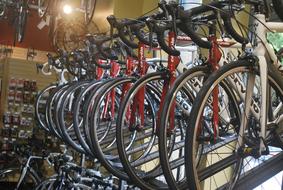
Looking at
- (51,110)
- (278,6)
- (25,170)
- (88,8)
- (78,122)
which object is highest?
(88,8)

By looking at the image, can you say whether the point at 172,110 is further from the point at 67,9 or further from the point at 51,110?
the point at 67,9

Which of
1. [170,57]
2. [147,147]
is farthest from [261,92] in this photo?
[147,147]

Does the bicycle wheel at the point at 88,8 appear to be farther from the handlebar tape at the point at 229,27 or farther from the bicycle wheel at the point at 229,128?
the handlebar tape at the point at 229,27

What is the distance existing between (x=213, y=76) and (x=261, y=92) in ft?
1.10

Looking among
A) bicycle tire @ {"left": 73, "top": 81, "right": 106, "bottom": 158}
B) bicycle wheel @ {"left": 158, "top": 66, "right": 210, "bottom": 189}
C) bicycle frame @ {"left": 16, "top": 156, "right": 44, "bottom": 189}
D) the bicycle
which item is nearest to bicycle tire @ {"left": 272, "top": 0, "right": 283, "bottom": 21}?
the bicycle

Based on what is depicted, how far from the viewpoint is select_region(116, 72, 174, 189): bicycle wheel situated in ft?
9.57

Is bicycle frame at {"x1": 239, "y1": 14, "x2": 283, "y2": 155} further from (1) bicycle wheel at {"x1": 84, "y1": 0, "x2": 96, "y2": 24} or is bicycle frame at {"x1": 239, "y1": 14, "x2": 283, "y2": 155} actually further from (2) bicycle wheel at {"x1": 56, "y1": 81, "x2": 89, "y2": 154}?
(1) bicycle wheel at {"x1": 84, "y1": 0, "x2": 96, "y2": 24}

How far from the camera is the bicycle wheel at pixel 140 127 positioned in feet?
9.57

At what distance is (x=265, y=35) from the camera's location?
2596mm

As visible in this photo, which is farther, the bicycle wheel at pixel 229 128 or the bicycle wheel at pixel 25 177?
the bicycle wheel at pixel 25 177

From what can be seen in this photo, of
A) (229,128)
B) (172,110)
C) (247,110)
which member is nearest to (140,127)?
(172,110)

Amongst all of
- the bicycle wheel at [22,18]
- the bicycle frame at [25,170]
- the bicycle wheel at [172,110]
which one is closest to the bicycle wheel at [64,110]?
the bicycle wheel at [172,110]

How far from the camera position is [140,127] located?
11.0 feet

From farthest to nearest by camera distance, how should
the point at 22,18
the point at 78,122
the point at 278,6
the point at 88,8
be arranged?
the point at 22,18 < the point at 88,8 < the point at 78,122 < the point at 278,6
